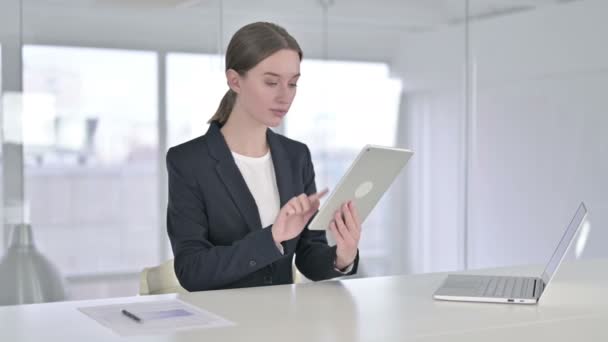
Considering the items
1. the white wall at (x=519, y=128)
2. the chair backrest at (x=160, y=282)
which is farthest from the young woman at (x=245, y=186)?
the white wall at (x=519, y=128)

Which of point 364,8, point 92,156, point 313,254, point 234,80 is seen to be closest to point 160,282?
point 313,254

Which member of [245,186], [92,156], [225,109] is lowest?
[245,186]

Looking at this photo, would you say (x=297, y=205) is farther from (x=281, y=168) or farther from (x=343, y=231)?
(x=281, y=168)

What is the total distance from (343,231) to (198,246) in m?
0.48

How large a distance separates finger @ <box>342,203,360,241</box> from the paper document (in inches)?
19.5

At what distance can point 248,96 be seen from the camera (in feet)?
9.14

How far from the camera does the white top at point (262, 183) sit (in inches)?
112

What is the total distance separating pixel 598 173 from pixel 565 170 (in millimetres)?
198

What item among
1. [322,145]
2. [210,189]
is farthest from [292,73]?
[322,145]

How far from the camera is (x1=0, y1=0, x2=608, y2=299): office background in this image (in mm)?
4285

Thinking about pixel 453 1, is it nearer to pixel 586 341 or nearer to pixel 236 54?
pixel 236 54

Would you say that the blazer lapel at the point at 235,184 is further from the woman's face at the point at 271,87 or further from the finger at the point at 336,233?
the finger at the point at 336,233

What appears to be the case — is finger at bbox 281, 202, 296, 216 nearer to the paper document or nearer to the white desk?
the white desk

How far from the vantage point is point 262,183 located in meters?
2.88
